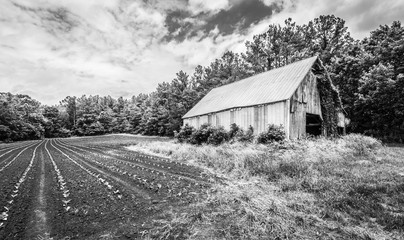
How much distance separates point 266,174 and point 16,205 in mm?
7548

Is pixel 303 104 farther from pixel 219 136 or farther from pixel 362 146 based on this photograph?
pixel 219 136

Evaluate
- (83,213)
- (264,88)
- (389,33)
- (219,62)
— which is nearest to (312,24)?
(389,33)

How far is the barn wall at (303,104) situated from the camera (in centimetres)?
1386

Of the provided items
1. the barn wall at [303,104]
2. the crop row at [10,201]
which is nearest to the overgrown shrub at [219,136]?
the barn wall at [303,104]

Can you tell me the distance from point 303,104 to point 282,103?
8.62ft

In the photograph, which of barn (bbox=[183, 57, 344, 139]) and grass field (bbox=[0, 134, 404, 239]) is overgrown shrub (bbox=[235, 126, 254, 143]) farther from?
grass field (bbox=[0, 134, 404, 239])

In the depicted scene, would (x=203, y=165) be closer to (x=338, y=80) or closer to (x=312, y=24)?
(x=338, y=80)

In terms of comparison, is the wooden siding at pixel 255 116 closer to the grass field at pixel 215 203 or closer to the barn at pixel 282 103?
the barn at pixel 282 103

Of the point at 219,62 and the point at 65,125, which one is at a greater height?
the point at 219,62

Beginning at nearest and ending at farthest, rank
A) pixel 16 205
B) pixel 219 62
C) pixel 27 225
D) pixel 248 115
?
pixel 27 225, pixel 16 205, pixel 248 115, pixel 219 62

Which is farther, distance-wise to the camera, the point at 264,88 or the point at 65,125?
the point at 65,125

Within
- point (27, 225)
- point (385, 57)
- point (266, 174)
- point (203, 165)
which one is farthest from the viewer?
point (385, 57)

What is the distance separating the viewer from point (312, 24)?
3123cm

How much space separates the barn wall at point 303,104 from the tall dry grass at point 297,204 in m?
5.72
